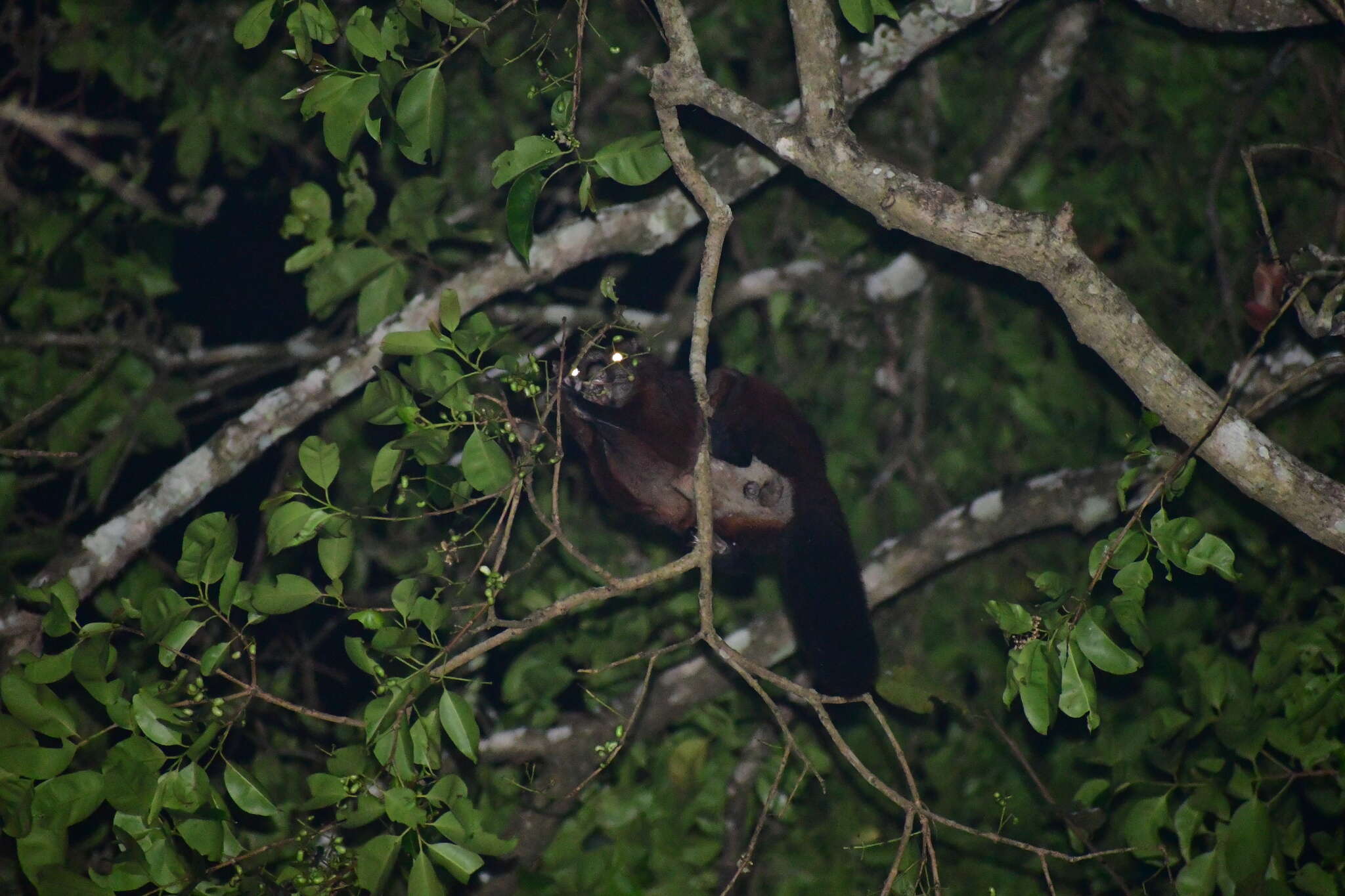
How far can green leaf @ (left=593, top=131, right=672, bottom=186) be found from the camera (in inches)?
97.3

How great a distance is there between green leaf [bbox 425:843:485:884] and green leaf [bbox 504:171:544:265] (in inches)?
53.3

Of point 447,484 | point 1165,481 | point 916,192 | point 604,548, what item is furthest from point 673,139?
point 604,548

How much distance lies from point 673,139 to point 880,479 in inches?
80.5

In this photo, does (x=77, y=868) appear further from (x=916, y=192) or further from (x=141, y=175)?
(x=916, y=192)

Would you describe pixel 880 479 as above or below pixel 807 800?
above

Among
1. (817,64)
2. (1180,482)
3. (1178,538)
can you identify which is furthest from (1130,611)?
(817,64)

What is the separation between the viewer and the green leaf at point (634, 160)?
97.3 inches

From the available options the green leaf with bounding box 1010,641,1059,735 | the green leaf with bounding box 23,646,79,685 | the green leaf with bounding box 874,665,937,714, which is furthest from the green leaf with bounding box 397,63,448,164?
the green leaf with bounding box 874,665,937,714

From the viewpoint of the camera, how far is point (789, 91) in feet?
15.2

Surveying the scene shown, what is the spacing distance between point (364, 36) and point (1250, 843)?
2792 millimetres

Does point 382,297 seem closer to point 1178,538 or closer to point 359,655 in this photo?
point 359,655

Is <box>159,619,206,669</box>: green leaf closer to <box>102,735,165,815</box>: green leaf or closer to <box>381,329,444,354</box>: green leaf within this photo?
<box>102,735,165,815</box>: green leaf

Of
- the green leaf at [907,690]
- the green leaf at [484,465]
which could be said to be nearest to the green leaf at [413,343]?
the green leaf at [484,465]

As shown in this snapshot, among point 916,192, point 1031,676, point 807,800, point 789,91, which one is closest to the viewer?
point 1031,676
